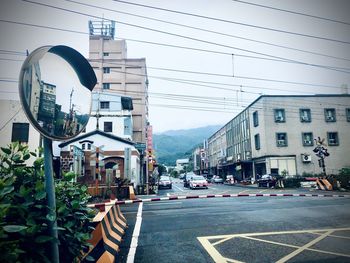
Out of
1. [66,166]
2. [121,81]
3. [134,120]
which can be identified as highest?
[121,81]

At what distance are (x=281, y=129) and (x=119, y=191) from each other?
85.8ft

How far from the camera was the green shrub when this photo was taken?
2.02 m

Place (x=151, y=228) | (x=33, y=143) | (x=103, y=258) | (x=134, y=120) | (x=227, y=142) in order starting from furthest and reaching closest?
(x=227, y=142), (x=134, y=120), (x=33, y=143), (x=151, y=228), (x=103, y=258)

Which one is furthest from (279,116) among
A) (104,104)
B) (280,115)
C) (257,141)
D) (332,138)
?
(104,104)

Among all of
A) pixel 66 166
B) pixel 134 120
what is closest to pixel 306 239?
pixel 66 166

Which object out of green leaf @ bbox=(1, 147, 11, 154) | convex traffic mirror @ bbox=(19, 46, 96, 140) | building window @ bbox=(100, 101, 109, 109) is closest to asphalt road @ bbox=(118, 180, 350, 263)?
green leaf @ bbox=(1, 147, 11, 154)

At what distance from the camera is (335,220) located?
8195 millimetres

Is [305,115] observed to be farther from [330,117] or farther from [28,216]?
[28,216]

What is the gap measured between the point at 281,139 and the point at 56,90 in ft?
125

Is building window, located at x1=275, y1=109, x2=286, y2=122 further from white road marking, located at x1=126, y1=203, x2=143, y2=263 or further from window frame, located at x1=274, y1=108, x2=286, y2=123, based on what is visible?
white road marking, located at x1=126, y1=203, x2=143, y2=263

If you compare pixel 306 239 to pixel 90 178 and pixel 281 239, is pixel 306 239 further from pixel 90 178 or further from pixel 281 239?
pixel 90 178

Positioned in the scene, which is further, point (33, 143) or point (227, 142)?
point (227, 142)

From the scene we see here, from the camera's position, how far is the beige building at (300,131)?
35.9m

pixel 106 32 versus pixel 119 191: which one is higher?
pixel 106 32
